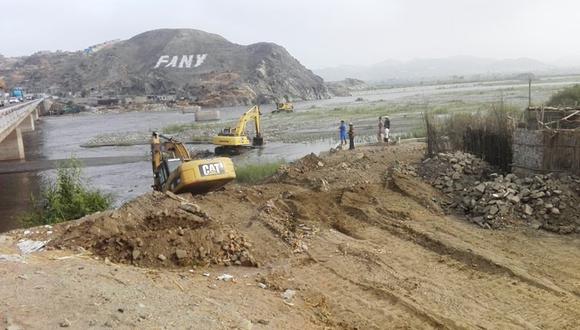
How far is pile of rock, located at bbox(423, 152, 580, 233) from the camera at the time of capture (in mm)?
12359

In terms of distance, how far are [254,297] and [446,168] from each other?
905 centimetres

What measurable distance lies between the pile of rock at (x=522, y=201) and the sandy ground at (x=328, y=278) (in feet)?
1.42

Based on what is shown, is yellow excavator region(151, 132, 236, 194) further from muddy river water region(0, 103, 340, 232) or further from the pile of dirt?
muddy river water region(0, 103, 340, 232)

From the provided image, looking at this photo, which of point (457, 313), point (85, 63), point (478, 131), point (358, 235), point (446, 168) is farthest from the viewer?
point (85, 63)

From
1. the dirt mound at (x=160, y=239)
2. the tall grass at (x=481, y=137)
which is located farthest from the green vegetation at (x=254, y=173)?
the dirt mound at (x=160, y=239)

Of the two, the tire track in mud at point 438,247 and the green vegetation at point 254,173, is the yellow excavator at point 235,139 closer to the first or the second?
the green vegetation at point 254,173

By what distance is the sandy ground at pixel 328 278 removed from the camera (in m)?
6.81

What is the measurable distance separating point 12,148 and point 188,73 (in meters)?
110

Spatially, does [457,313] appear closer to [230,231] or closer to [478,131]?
[230,231]

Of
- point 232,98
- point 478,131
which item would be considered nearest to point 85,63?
point 232,98

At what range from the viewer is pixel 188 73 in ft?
495

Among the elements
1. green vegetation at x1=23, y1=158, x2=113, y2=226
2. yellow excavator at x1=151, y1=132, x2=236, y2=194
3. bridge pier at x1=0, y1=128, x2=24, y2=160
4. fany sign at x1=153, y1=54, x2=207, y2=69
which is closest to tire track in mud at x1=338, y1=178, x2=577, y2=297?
yellow excavator at x1=151, y1=132, x2=236, y2=194

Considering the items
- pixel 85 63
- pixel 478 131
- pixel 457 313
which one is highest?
pixel 85 63

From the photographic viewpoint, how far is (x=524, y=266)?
10070 millimetres
